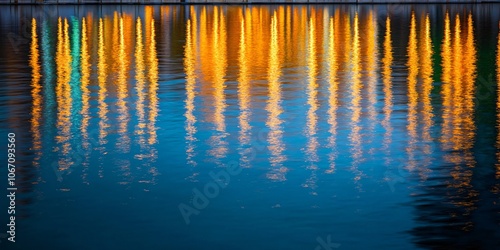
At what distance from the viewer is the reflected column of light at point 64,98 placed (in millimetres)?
13055

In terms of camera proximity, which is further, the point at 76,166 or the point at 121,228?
the point at 76,166

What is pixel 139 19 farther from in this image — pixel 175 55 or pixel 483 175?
pixel 483 175

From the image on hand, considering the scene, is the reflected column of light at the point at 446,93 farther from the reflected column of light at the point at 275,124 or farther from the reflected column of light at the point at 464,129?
the reflected column of light at the point at 275,124

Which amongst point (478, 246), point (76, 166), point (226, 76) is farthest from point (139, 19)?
point (478, 246)

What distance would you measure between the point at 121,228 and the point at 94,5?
6524cm

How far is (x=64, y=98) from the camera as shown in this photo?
18.0 metres

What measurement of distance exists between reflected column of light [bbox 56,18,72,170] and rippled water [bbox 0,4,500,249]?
38 millimetres

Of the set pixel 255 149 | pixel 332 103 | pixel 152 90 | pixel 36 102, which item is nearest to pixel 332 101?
pixel 332 103

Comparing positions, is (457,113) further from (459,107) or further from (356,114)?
(356,114)

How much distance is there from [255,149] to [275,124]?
199 cm

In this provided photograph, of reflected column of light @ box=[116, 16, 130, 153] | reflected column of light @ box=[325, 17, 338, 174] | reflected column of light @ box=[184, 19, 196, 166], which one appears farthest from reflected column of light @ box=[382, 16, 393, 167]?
reflected column of light @ box=[116, 16, 130, 153]

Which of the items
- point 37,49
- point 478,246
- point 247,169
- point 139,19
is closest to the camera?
point 478,246

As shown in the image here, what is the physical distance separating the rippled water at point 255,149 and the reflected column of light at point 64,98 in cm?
4

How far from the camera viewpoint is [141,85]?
1991cm
